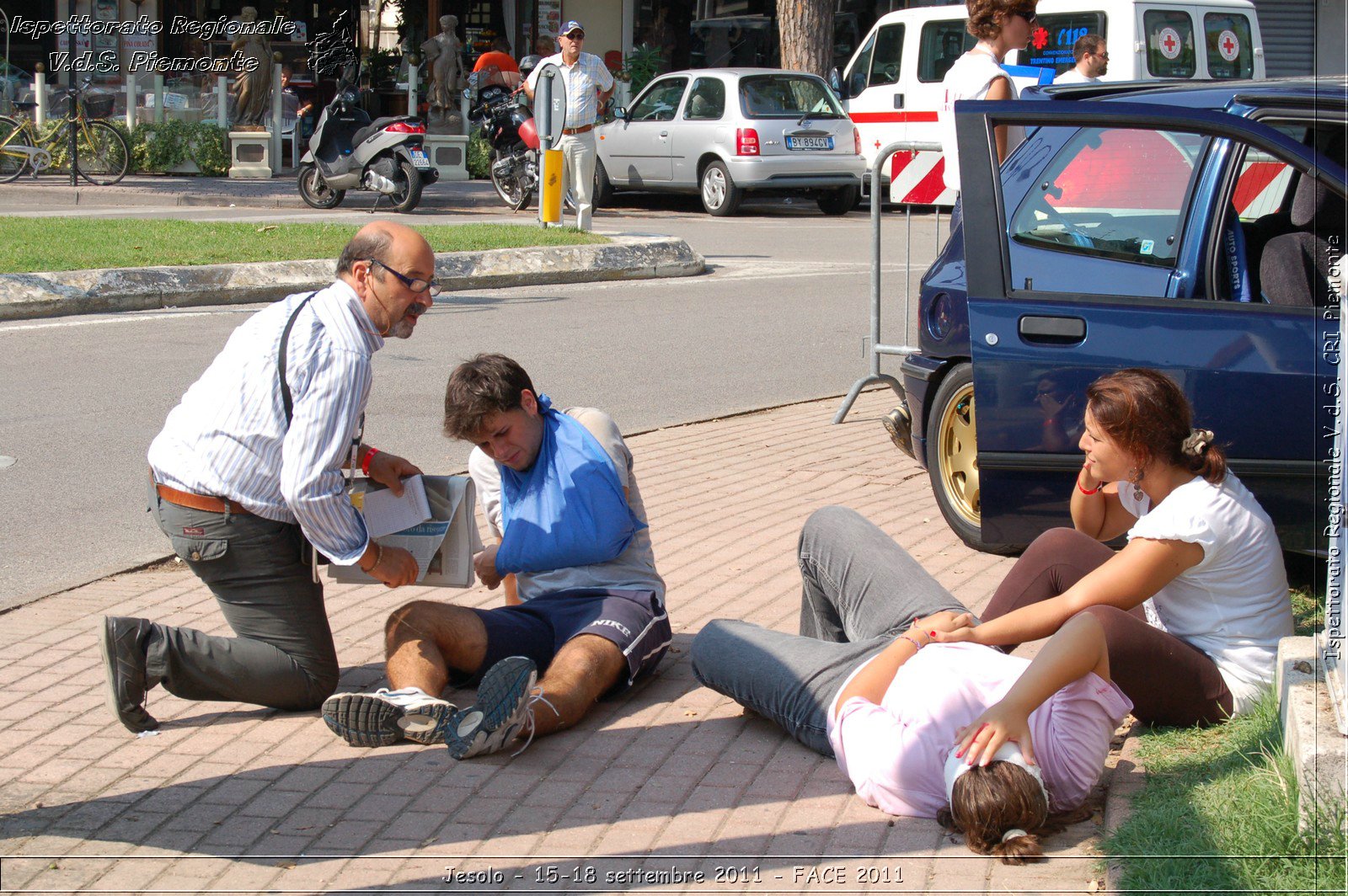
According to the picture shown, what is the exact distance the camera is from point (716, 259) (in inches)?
574

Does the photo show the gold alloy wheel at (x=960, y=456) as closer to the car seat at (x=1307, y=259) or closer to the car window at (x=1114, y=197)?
the car window at (x=1114, y=197)

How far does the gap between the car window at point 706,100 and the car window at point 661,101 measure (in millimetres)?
219

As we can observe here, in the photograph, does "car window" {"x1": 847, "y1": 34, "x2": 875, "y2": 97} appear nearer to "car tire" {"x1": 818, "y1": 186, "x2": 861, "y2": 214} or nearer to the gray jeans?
"car tire" {"x1": 818, "y1": 186, "x2": 861, "y2": 214}

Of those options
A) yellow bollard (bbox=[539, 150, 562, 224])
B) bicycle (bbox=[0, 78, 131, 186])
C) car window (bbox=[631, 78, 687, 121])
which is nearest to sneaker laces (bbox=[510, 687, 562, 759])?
yellow bollard (bbox=[539, 150, 562, 224])

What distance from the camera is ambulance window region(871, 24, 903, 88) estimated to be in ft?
65.3

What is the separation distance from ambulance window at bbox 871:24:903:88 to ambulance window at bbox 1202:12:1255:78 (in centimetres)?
409

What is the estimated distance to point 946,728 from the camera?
3459 mm

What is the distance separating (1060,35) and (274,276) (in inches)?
405

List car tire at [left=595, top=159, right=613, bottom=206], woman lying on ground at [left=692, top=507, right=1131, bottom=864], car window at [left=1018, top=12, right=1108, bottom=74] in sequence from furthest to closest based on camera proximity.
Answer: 1. car tire at [left=595, top=159, right=613, bottom=206]
2. car window at [left=1018, top=12, right=1108, bottom=74]
3. woman lying on ground at [left=692, top=507, right=1131, bottom=864]

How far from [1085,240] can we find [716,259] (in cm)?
942

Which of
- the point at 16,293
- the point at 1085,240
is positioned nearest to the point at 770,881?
the point at 1085,240

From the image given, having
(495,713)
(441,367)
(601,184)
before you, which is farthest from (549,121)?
(495,713)

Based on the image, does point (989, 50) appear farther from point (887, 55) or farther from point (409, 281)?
point (887, 55)

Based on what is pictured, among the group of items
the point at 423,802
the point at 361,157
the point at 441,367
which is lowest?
the point at 423,802
